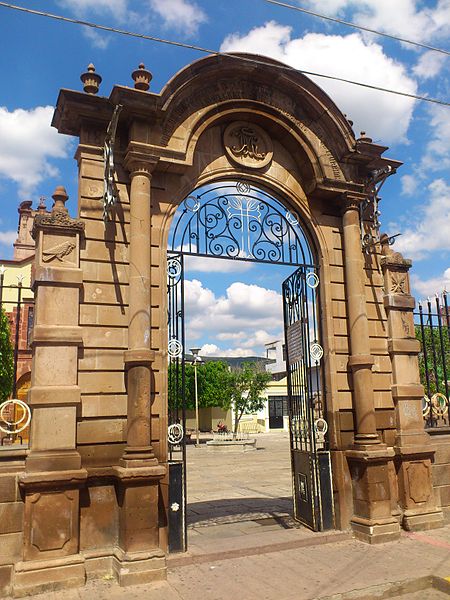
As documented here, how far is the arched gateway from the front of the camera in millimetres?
6258

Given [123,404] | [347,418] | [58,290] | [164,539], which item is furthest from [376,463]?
[58,290]

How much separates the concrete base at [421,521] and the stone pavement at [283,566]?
0.14 m

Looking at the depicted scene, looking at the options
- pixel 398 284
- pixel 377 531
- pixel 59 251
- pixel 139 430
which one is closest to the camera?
pixel 139 430

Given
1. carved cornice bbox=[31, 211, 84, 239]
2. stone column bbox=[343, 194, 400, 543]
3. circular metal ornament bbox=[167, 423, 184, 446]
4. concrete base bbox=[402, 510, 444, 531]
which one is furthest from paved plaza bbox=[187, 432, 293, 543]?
carved cornice bbox=[31, 211, 84, 239]

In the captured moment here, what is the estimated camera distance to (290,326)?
363 inches

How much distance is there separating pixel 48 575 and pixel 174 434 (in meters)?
2.30

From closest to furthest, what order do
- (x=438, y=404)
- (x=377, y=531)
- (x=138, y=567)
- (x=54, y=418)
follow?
(x=138, y=567)
(x=54, y=418)
(x=377, y=531)
(x=438, y=404)

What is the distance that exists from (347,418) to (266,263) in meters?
2.89

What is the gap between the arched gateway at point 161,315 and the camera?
626 cm

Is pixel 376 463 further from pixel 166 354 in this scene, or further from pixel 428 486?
pixel 166 354

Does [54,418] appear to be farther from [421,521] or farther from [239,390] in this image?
[239,390]

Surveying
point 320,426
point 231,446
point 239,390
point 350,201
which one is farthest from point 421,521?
point 239,390

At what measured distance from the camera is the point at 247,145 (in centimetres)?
862

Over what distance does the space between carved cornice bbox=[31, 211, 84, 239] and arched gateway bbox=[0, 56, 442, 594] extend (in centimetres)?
2
